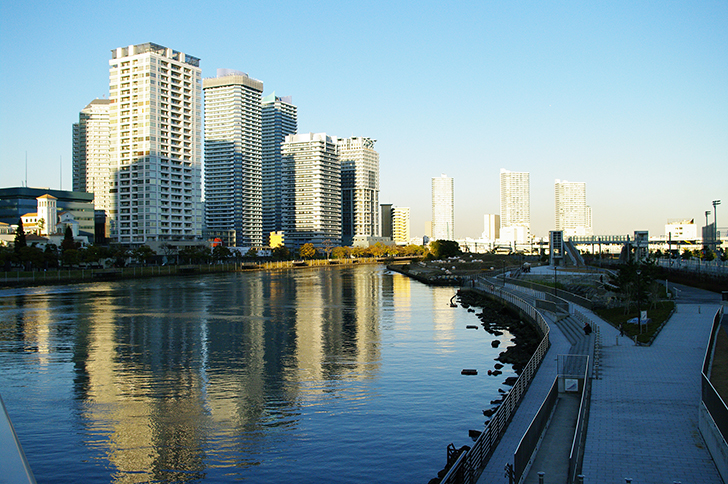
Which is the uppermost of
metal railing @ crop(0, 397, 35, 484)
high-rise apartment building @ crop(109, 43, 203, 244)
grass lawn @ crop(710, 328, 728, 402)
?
high-rise apartment building @ crop(109, 43, 203, 244)

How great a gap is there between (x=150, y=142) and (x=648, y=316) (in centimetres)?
12850

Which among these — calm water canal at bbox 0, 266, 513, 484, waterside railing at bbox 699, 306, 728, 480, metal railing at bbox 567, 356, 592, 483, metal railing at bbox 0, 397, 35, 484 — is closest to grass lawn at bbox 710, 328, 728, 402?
waterside railing at bbox 699, 306, 728, 480

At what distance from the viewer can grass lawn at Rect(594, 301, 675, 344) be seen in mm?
30411

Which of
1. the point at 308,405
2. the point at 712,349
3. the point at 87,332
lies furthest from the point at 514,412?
the point at 87,332

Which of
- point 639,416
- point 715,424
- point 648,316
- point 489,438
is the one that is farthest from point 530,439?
point 648,316

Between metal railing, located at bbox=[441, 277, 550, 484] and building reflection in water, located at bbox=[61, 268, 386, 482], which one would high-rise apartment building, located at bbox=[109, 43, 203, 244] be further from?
metal railing, located at bbox=[441, 277, 550, 484]

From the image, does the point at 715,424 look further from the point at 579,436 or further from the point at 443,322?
the point at 443,322

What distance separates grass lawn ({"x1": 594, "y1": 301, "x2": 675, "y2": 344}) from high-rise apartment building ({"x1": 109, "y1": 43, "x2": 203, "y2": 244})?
122 metres

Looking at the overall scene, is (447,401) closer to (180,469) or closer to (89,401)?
(180,469)

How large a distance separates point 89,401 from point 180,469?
9.94 m

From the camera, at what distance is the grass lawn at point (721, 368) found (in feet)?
58.4

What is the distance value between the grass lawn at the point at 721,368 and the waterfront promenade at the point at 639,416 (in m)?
0.72

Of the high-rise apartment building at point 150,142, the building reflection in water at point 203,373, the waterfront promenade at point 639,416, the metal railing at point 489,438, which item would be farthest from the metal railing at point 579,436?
the high-rise apartment building at point 150,142

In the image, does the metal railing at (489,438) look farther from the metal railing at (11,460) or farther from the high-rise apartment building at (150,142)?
the high-rise apartment building at (150,142)
